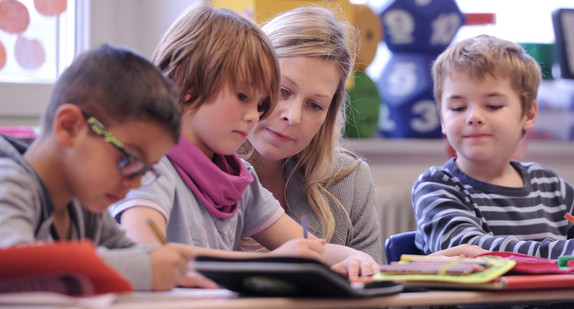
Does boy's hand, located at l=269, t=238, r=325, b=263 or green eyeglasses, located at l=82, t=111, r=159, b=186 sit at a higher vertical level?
green eyeglasses, located at l=82, t=111, r=159, b=186

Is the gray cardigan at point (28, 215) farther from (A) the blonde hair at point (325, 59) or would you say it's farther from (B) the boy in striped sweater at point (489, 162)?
(B) the boy in striped sweater at point (489, 162)

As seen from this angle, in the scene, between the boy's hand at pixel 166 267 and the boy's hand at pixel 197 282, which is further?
the boy's hand at pixel 197 282

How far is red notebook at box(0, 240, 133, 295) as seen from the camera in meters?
0.72

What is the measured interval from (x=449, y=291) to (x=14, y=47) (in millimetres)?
1577

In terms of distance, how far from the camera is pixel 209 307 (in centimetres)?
75

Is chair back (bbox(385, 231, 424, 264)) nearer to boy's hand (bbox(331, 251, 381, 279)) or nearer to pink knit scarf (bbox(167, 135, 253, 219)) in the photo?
boy's hand (bbox(331, 251, 381, 279))

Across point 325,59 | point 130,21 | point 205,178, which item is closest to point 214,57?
point 205,178

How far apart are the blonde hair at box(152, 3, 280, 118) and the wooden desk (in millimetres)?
518

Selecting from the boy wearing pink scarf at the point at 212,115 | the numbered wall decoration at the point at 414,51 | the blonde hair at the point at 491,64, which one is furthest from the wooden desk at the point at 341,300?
the numbered wall decoration at the point at 414,51

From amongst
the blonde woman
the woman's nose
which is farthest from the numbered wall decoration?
the woman's nose

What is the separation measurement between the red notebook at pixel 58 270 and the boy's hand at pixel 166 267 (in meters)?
0.09

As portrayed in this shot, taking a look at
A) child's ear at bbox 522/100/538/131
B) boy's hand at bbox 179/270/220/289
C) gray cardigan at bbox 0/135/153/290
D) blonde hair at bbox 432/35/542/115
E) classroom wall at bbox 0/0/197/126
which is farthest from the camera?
classroom wall at bbox 0/0/197/126

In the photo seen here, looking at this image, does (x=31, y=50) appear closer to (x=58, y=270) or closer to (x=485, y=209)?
(x=485, y=209)

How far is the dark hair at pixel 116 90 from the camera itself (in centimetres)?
89
